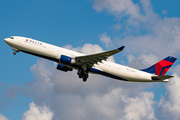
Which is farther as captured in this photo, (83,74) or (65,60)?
(83,74)

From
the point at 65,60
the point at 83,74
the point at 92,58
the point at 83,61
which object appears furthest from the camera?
the point at 83,74

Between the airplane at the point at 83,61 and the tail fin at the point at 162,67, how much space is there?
558mm

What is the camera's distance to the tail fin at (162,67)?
49.3 m

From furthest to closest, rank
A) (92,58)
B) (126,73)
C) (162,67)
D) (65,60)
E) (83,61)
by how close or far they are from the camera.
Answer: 1. (162,67)
2. (126,73)
3. (83,61)
4. (92,58)
5. (65,60)

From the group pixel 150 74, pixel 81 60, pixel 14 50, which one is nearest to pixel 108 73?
pixel 81 60

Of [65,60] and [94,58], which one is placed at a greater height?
[94,58]

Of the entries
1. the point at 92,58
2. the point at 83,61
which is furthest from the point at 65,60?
the point at 92,58

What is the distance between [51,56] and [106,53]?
938 centimetres

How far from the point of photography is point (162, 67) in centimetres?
5000

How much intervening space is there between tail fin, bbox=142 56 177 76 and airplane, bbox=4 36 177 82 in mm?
558

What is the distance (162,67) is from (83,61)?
665 inches

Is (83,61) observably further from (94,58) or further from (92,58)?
(94,58)

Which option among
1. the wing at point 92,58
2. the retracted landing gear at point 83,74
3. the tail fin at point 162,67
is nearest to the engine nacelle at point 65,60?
the wing at point 92,58

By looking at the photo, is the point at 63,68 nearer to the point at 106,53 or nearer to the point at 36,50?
the point at 36,50
